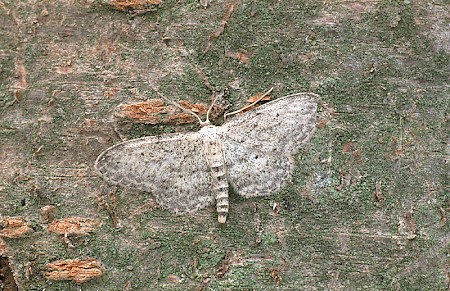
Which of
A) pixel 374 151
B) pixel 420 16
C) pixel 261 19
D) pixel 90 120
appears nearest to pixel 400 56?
pixel 420 16

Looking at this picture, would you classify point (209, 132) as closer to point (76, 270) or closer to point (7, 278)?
point (76, 270)

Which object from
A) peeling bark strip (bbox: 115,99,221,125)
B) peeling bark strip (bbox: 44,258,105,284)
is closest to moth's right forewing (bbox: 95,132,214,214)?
peeling bark strip (bbox: 115,99,221,125)

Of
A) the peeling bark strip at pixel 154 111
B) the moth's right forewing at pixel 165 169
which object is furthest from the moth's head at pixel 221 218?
the peeling bark strip at pixel 154 111

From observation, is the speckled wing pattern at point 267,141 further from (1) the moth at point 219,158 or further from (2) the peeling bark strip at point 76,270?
(2) the peeling bark strip at point 76,270

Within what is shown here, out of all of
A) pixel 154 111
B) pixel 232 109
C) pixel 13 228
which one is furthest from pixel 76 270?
pixel 232 109

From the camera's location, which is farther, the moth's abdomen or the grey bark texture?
the moth's abdomen

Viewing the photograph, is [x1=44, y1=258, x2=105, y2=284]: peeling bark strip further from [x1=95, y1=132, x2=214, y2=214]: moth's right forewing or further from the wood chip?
[x1=95, y1=132, x2=214, y2=214]: moth's right forewing

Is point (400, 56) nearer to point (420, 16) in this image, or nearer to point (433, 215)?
point (420, 16)
